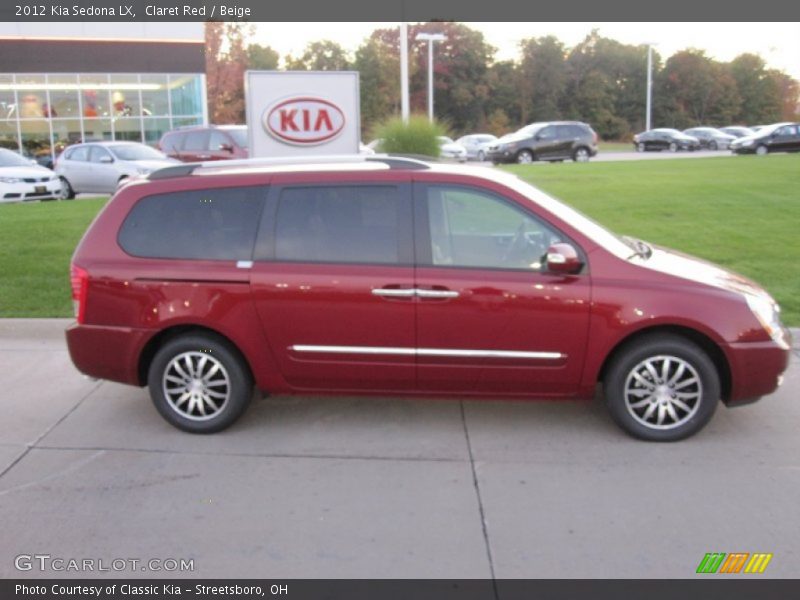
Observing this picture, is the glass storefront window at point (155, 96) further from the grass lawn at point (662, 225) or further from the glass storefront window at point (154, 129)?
the grass lawn at point (662, 225)

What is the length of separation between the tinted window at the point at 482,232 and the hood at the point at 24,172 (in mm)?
16306

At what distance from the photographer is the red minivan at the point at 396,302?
5.13 meters

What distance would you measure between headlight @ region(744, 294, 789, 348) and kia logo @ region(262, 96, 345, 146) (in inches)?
289

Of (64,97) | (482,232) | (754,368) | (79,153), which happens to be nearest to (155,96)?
(64,97)

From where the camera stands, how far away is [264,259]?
5332mm

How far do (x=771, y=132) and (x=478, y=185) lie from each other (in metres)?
35.0

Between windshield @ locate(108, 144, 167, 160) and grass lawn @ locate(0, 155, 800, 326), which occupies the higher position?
windshield @ locate(108, 144, 167, 160)

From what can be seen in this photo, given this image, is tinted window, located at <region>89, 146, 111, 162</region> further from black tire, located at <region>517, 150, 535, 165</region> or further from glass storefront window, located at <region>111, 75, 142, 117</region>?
black tire, located at <region>517, 150, 535, 165</region>

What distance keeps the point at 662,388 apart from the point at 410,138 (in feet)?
35.2

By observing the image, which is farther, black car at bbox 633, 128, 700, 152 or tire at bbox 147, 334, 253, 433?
black car at bbox 633, 128, 700, 152

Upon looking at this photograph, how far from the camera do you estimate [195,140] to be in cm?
2144

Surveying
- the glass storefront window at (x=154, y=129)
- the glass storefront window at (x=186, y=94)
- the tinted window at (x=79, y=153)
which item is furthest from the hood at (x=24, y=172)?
the glass storefront window at (x=186, y=94)

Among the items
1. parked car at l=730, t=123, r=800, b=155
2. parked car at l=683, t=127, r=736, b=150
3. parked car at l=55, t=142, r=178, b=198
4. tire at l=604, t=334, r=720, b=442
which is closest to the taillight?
tire at l=604, t=334, r=720, b=442

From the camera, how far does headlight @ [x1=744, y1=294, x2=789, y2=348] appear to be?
5.17 m
